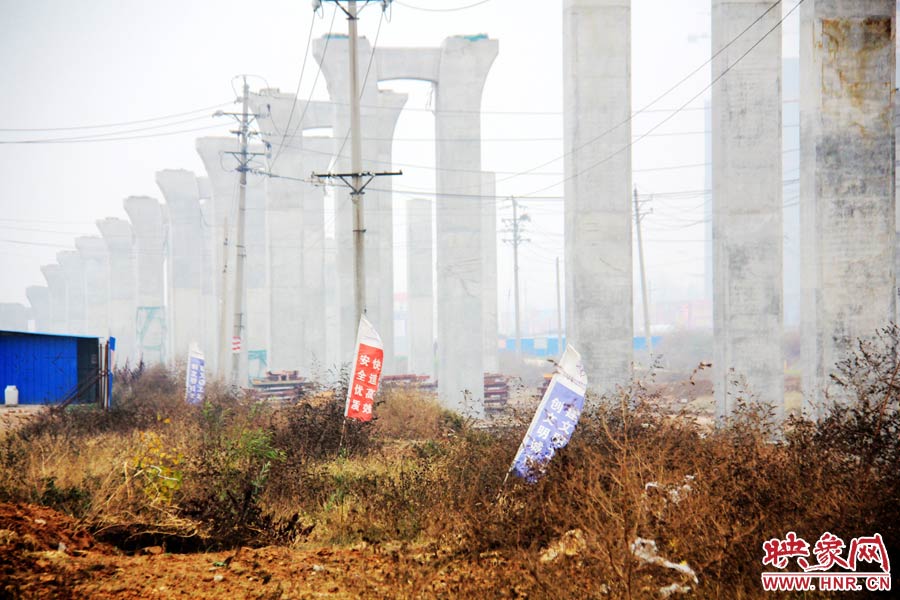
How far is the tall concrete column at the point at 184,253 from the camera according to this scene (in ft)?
172

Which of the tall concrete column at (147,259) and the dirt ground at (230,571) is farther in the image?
the tall concrete column at (147,259)

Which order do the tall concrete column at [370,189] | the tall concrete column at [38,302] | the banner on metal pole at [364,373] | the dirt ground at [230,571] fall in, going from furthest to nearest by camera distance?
the tall concrete column at [38,302], the tall concrete column at [370,189], the banner on metal pole at [364,373], the dirt ground at [230,571]

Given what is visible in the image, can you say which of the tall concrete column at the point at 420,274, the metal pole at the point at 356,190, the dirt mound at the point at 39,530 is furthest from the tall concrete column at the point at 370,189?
the dirt mound at the point at 39,530

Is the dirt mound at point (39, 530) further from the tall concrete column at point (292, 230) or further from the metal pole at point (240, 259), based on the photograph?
the tall concrete column at point (292, 230)

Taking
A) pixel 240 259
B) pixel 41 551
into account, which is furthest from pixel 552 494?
pixel 240 259

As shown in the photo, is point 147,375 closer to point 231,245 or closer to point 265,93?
point 265,93

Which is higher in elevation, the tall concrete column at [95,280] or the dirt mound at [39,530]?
the tall concrete column at [95,280]

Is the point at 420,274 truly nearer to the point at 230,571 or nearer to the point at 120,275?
the point at 120,275

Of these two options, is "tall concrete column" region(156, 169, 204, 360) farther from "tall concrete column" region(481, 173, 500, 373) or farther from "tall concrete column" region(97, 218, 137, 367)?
"tall concrete column" region(481, 173, 500, 373)

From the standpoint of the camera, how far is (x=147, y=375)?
30250mm

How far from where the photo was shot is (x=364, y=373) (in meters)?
14.3

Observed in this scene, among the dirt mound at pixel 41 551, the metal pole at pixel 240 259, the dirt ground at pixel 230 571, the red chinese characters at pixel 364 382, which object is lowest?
the dirt ground at pixel 230 571

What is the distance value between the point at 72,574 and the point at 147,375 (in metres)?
25.5

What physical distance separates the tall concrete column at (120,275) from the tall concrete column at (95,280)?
9.71 meters
